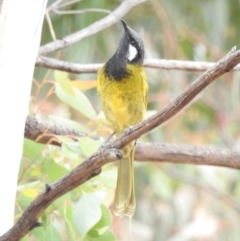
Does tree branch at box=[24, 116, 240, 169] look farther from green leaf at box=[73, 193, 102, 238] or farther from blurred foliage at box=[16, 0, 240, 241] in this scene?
blurred foliage at box=[16, 0, 240, 241]

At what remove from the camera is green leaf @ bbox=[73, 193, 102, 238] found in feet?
4.97

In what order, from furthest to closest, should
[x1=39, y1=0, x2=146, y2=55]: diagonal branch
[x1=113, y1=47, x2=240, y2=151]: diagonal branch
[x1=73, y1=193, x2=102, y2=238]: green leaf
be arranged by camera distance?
[x1=39, y1=0, x2=146, y2=55]: diagonal branch, [x1=73, y1=193, x2=102, y2=238]: green leaf, [x1=113, y1=47, x2=240, y2=151]: diagonal branch

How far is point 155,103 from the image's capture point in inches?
141

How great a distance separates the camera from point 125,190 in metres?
1.73

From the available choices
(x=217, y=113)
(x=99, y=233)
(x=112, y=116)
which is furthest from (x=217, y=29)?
(x=99, y=233)

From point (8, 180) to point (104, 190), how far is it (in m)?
0.53

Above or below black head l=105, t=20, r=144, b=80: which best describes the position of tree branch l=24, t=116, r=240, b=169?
below

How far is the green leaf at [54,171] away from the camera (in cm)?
167

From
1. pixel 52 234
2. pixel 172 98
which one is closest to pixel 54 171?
pixel 52 234

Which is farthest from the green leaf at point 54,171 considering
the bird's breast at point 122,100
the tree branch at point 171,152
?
the bird's breast at point 122,100

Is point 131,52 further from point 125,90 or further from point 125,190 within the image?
point 125,190

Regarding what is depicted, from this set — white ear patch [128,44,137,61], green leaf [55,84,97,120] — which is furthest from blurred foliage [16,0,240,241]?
white ear patch [128,44,137,61]

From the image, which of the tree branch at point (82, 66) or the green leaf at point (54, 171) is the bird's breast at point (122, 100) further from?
the green leaf at point (54, 171)

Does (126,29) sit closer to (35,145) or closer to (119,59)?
(119,59)
